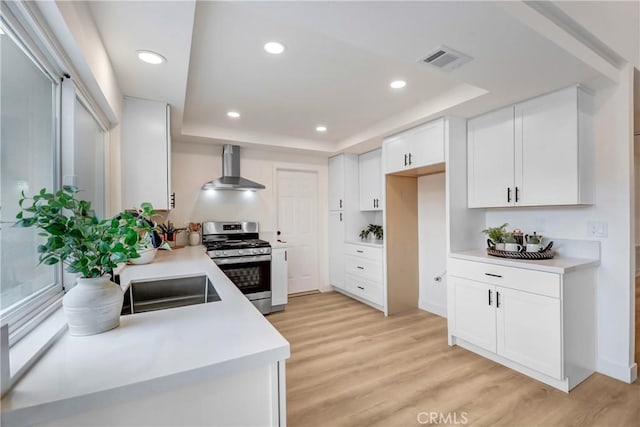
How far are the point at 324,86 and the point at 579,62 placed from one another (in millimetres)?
1776

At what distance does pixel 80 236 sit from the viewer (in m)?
0.92

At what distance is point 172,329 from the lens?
1.03m

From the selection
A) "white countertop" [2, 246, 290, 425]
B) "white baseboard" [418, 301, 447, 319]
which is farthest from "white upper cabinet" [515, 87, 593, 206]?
"white countertop" [2, 246, 290, 425]

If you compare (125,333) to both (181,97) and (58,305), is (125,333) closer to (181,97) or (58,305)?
(58,305)

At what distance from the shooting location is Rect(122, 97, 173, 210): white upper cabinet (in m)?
2.39

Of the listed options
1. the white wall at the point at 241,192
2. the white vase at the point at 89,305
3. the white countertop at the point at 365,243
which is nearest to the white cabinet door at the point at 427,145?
the white countertop at the point at 365,243

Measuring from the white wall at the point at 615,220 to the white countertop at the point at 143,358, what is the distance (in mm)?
2649

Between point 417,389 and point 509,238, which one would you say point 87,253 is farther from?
point 509,238

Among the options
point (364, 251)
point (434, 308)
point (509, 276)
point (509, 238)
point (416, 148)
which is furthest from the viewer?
point (364, 251)

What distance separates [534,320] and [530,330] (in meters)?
0.09

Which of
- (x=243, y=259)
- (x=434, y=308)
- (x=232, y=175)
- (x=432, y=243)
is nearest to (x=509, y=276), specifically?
(x=432, y=243)

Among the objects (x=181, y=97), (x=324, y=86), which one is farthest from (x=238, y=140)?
(x=324, y=86)

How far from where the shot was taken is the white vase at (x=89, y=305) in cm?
95

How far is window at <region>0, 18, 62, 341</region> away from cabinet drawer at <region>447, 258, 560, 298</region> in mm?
2843
